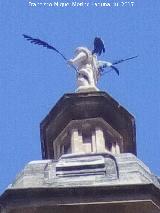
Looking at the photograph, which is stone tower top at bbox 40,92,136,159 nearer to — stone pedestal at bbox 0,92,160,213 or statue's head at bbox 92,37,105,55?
stone pedestal at bbox 0,92,160,213

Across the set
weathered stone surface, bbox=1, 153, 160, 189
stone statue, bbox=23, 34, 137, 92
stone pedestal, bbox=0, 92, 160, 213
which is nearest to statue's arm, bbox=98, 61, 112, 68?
stone statue, bbox=23, 34, 137, 92

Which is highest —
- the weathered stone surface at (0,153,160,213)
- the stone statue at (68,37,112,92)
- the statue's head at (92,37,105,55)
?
the statue's head at (92,37,105,55)

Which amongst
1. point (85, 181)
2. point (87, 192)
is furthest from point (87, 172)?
point (87, 192)

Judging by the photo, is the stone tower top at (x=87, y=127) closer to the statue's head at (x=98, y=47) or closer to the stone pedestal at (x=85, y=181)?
the stone pedestal at (x=85, y=181)

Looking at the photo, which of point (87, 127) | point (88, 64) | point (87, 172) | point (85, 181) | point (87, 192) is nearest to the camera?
point (87, 192)

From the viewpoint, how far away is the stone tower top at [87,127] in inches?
995

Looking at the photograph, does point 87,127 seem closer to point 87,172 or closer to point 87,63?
point 87,63

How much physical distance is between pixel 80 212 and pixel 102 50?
6322mm

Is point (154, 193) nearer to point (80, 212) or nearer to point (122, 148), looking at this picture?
point (80, 212)

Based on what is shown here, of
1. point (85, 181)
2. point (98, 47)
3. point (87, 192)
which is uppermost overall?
point (98, 47)

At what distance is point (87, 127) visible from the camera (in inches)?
1011

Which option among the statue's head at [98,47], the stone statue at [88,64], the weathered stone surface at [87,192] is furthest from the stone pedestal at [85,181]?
the statue's head at [98,47]

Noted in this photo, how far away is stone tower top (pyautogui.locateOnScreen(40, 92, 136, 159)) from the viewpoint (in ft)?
82.9

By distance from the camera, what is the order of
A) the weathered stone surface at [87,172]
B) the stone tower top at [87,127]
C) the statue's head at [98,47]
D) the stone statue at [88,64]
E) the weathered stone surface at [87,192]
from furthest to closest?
the statue's head at [98,47] → the stone statue at [88,64] → the stone tower top at [87,127] → the weathered stone surface at [87,172] → the weathered stone surface at [87,192]
